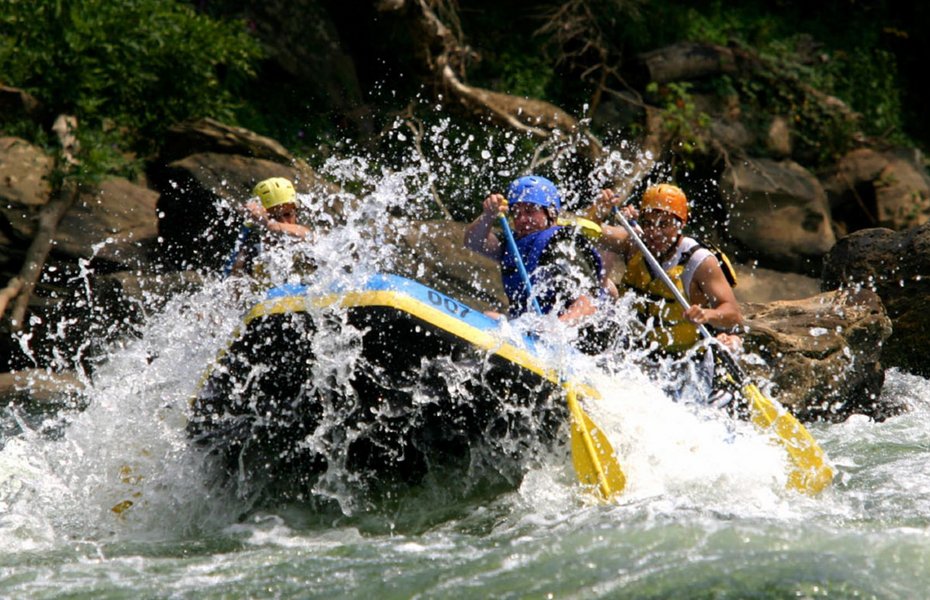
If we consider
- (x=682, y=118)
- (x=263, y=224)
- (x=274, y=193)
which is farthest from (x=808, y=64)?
(x=263, y=224)

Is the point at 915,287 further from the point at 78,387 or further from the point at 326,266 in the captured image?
the point at 78,387

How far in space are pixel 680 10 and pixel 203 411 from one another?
30.5 feet

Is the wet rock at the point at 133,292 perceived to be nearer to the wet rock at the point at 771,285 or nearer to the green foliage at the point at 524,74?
the green foliage at the point at 524,74

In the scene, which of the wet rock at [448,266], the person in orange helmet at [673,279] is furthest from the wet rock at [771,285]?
the person in orange helmet at [673,279]

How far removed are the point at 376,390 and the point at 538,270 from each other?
1.32m

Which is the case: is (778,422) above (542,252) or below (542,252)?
below

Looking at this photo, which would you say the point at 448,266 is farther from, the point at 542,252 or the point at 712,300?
the point at 712,300

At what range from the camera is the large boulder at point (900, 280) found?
9.02 meters

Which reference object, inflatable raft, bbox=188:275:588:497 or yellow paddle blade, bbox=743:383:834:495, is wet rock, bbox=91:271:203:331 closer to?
inflatable raft, bbox=188:275:588:497

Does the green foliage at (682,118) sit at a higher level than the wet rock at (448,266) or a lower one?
higher

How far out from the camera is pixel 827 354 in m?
8.20

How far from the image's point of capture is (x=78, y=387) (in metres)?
8.77

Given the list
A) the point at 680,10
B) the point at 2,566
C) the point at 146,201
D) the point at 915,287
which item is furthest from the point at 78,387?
the point at 680,10

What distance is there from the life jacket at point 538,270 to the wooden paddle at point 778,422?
0.32 meters
